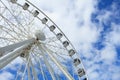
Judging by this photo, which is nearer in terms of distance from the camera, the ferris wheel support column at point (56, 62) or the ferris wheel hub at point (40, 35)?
the ferris wheel support column at point (56, 62)

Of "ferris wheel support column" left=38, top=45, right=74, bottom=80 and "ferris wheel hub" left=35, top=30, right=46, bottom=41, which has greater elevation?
"ferris wheel hub" left=35, top=30, right=46, bottom=41

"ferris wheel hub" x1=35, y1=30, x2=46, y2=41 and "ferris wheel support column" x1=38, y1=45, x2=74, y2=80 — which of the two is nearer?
"ferris wheel support column" x1=38, y1=45, x2=74, y2=80

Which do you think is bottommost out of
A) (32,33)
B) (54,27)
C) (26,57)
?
(26,57)

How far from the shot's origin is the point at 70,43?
33531 millimetres

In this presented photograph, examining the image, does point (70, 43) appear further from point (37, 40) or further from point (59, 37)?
point (37, 40)

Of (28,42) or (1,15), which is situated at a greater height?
(1,15)

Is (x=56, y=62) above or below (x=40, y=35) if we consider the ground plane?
below

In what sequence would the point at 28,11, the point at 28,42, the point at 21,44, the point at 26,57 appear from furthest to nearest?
the point at 28,11 < the point at 26,57 < the point at 28,42 < the point at 21,44

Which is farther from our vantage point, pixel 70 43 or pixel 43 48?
pixel 70 43

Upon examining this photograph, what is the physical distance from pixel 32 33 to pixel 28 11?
392 cm

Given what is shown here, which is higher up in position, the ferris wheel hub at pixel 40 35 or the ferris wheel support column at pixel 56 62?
the ferris wheel hub at pixel 40 35

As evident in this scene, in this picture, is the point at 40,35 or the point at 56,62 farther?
the point at 40,35

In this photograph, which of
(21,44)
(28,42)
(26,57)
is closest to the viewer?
(21,44)

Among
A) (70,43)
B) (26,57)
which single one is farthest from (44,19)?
(26,57)
